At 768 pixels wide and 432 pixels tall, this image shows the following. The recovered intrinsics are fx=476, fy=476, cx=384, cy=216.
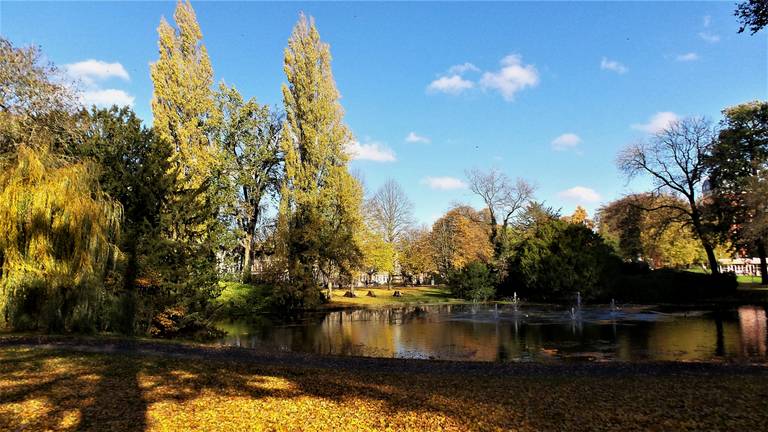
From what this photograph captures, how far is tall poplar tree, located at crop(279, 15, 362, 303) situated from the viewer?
36.1 metres

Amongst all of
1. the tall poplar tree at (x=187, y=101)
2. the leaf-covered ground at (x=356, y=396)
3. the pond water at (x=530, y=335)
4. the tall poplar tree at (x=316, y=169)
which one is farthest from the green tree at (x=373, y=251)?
Result: the leaf-covered ground at (x=356, y=396)

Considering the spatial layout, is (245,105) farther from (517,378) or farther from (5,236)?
(517,378)

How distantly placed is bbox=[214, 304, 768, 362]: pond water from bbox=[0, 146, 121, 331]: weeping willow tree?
6991 millimetres

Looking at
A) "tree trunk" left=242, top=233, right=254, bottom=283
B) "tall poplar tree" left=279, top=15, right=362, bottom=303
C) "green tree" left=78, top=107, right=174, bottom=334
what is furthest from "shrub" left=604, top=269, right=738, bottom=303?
"green tree" left=78, top=107, right=174, bottom=334

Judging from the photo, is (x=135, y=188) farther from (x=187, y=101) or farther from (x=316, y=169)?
(x=316, y=169)

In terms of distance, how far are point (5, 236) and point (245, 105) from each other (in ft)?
97.4

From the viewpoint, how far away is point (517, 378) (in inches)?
382

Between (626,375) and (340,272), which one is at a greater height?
(340,272)

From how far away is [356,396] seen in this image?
765cm

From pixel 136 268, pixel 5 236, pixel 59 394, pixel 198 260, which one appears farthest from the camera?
pixel 198 260

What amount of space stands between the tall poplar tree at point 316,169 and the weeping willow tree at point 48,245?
73.2 ft

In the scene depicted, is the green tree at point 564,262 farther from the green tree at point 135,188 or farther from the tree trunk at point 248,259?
the green tree at point 135,188

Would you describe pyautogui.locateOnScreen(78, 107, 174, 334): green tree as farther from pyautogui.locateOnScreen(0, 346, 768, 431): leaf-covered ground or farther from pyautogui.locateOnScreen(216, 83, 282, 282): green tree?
pyautogui.locateOnScreen(216, 83, 282, 282): green tree

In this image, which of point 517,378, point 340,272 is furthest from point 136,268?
point 340,272
